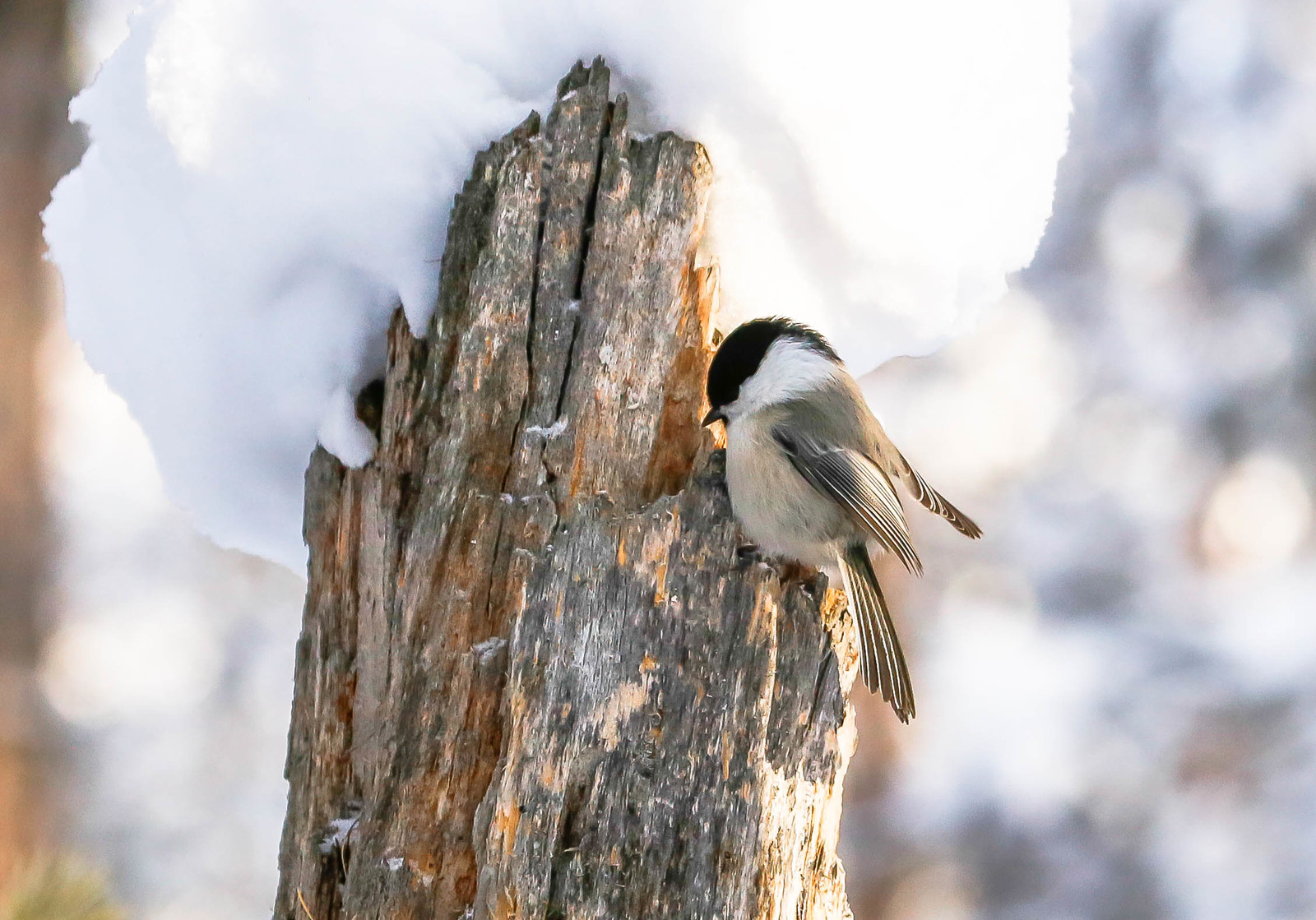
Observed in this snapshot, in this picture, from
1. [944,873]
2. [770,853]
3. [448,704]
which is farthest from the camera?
[944,873]

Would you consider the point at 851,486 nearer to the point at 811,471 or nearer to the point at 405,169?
the point at 811,471

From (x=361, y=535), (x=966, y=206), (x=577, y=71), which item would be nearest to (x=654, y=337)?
(x=577, y=71)

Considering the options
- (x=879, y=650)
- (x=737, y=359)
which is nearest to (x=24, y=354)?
(x=737, y=359)

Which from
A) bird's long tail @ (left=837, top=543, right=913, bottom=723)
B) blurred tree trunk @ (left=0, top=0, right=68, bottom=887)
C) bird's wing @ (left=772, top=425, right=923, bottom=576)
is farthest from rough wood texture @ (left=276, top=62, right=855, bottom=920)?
blurred tree trunk @ (left=0, top=0, right=68, bottom=887)

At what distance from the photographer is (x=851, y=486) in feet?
7.07

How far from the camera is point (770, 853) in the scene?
5.15 feet

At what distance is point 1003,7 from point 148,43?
1.94m

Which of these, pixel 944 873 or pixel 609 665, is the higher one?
pixel 944 873

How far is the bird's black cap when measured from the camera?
6.67 ft

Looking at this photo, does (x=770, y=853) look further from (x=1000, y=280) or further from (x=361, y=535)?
(x=1000, y=280)

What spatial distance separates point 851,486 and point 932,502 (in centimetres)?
45

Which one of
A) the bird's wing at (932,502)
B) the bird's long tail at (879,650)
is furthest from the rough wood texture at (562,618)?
the bird's wing at (932,502)

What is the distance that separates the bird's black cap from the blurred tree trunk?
15.6 ft

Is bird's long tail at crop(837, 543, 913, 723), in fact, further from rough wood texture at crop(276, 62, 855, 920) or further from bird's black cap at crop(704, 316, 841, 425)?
bird's black cap at crop(704, 316, 841, 425)
